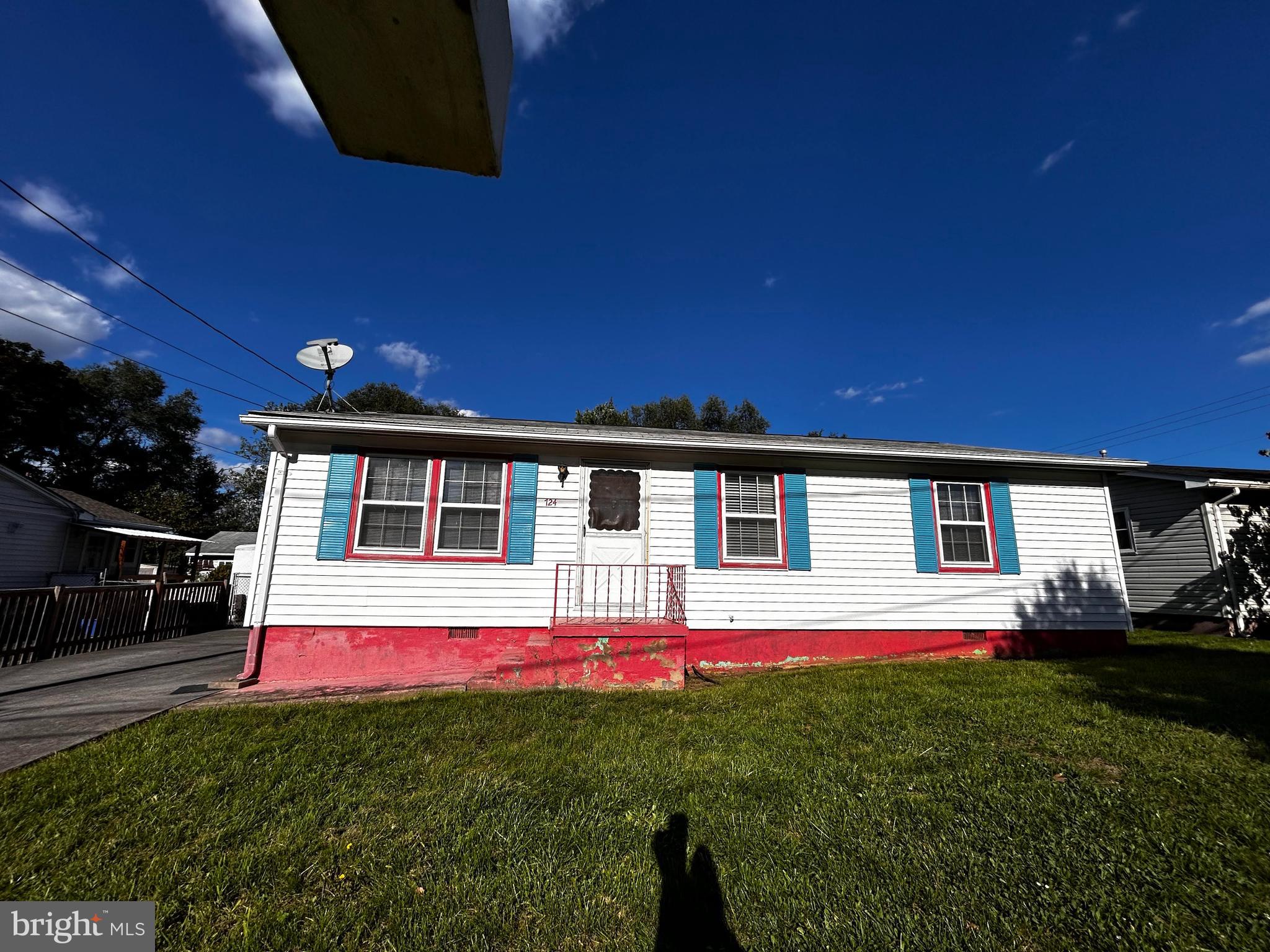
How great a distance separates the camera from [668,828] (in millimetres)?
3127

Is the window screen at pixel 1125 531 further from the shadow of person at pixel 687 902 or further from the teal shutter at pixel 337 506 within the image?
the teal shutter at pixel 337 506

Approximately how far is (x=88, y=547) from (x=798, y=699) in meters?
26.0

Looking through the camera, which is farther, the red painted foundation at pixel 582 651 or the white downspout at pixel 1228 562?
the white downspout at pixel 1228 562

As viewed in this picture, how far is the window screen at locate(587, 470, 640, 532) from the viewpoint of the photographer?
7871 millimetres

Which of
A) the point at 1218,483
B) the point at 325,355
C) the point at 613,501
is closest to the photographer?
the point at 613,501

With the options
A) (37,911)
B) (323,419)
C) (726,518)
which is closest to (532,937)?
(37,911)

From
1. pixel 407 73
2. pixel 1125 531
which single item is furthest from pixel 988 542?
pixel 407 73

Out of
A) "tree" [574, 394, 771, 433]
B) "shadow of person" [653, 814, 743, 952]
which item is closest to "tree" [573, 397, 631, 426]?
"tree" [574, 394, 771, 433]

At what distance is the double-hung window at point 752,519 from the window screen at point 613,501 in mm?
1306

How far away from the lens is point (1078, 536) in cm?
880

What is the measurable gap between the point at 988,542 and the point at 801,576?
3255 millimetres

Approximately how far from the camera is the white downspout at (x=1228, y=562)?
11.1 metres

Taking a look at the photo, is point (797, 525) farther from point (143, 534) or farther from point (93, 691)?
point (143, 534)

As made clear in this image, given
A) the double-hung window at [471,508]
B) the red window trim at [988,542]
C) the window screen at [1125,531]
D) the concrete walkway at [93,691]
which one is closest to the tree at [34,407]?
the concrete walkway at [93,691]
